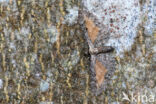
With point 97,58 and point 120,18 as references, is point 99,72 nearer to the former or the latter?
point 97,58

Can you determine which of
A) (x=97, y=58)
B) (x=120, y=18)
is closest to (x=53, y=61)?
(x=97, y=58)

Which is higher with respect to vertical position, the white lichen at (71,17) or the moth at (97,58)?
the white lichen at (71,17)

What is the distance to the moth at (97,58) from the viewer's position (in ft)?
3.67

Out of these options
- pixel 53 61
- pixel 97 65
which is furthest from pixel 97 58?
pixel 53 61

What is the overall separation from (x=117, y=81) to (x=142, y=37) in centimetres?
22

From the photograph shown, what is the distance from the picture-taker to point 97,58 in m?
1.12

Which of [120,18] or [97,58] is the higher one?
[120,18]

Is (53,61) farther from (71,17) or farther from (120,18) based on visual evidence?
(120,18)

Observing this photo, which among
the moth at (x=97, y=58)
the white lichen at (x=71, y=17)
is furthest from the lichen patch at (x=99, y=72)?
the white lichen at (x=71, y=17)

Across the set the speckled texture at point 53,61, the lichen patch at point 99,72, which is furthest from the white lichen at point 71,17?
the lichen patch at point 99,72

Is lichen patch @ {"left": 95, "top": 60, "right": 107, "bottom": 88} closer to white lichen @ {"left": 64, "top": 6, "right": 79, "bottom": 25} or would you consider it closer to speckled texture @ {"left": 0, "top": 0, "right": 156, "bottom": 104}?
speckled texture @ {"left": 0, "top": 0, "right": 156, "bottom": 104}

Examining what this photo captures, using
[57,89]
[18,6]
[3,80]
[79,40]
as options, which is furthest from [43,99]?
[18,6]

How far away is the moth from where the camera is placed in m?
1.12

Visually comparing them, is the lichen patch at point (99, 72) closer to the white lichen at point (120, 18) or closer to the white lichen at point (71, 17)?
the white lichen at point (120, 18)
